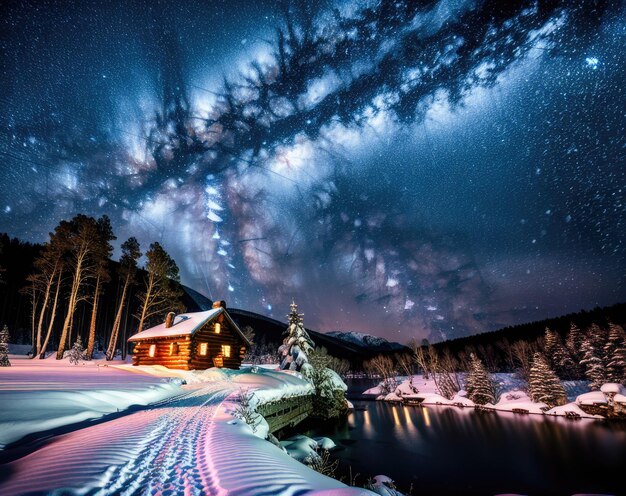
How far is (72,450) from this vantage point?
14.6 ft

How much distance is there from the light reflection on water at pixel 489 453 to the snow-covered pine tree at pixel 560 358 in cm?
2902

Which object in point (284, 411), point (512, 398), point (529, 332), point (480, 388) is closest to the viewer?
point (284, 411)

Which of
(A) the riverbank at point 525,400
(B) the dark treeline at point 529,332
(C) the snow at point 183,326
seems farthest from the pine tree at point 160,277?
(B) the dark treeline at point 529,332

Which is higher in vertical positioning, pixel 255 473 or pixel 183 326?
pixel 183 326

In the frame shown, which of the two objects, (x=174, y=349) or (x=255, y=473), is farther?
(x=174, y=349)

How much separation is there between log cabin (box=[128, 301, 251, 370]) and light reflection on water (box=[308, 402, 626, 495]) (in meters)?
10.9

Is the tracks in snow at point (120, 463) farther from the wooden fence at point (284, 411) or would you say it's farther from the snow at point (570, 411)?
the snow at point (570, 411)

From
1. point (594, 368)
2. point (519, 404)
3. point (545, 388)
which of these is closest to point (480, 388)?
point (519, 404)

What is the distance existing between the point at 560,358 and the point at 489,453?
47556 mm

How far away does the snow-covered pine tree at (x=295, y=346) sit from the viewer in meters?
28.8

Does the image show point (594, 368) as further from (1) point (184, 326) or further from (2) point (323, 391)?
(1) point (184, 326)

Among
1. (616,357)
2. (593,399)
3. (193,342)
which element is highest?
(193,342)

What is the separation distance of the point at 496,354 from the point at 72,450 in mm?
96841

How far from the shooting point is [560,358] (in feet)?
164
